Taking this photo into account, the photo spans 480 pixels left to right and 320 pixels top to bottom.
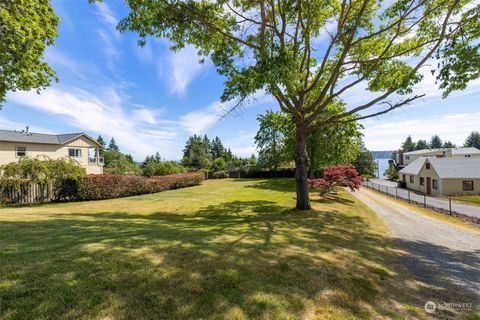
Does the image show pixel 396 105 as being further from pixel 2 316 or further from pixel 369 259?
pixel 2 316

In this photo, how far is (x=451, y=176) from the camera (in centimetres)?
2781

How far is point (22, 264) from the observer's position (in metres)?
3.45

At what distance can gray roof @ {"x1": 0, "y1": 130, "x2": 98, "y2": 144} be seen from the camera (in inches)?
867

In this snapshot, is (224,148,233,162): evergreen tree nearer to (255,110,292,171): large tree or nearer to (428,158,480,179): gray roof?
(255,110,292,171): large tree

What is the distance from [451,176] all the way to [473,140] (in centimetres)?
6637

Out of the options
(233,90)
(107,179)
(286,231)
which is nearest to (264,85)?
(233,90)

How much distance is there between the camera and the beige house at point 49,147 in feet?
71.1

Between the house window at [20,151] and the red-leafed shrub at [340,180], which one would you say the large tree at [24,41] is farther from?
the house window at [20,151]

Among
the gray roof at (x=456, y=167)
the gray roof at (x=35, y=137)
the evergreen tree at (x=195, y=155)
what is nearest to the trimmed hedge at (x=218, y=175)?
the evergreen tree at (x=195, y=155)

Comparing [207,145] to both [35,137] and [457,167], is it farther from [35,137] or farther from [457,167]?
[457,167]

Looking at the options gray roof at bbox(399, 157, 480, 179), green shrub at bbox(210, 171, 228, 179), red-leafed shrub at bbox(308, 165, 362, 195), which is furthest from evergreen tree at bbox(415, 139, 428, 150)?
red-leafed shrub at bbox(308, 165, 362, 195)

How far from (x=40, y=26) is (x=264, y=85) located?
837 cm

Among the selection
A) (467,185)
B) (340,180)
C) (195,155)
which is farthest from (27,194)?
(195,155)

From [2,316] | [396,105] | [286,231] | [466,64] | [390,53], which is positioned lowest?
[286,231]
